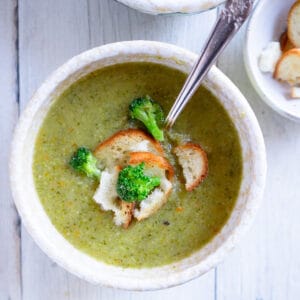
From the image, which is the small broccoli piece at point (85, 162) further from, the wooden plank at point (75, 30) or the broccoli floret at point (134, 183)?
the wooden plank at point (75, 30)

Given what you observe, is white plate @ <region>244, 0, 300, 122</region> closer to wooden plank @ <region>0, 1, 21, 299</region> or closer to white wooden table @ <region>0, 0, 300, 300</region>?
white wooden table @ <region>0, 0, 300, 300</region>

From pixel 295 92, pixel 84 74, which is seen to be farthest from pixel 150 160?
pixel 295 92

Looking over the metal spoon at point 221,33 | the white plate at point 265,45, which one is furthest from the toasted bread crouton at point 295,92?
the metal spoon at point 221,33

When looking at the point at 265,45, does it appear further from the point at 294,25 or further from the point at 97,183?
the point at 97,183

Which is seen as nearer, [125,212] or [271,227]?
[125,212]

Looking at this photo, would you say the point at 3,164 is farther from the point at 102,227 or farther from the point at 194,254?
the point at 194,254

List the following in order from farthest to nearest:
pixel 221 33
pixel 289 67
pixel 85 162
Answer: pixel 289 67
pixel 85 162
pixel 221 33

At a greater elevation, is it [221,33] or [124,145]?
[221,33]
